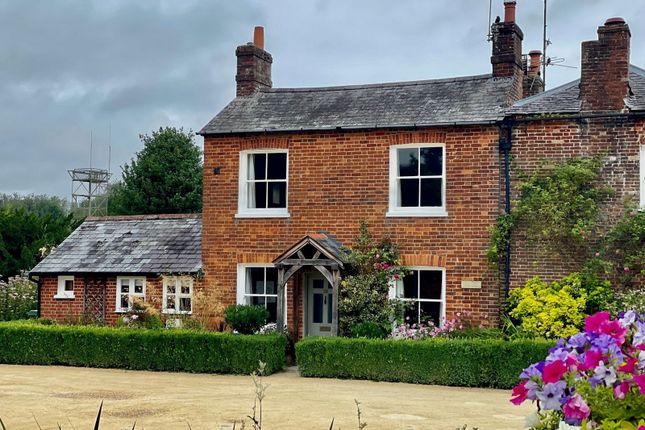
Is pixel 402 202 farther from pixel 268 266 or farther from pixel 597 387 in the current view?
pixel 597 387

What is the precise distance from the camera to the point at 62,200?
10300 centimetres

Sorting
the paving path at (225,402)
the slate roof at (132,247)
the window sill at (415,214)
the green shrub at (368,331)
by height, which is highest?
the window sill at (415,214)

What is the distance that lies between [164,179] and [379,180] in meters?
22.0

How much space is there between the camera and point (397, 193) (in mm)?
20594

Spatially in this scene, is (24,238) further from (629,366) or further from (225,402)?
(629,366)

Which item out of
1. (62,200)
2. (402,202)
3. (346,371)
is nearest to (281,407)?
(346,371)

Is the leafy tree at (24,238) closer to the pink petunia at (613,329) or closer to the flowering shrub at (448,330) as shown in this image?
the flowering shrub at (448,330)

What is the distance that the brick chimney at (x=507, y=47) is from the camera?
2088 centimetres

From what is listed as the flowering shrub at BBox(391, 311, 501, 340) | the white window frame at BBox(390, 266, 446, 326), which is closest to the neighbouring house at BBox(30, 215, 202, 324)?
the white window frame at BBox(390, 266, 446, 326)

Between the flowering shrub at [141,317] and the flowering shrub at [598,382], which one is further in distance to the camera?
the flowering shrub at [141,317]

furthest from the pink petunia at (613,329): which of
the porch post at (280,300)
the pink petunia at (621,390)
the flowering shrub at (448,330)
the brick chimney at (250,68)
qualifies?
the brick chimney at (250,68)

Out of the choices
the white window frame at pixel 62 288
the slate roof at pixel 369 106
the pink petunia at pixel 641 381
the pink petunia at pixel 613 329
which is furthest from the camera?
the white window frame at pixel 62 288

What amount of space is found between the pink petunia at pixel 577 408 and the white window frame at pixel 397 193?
598 inches

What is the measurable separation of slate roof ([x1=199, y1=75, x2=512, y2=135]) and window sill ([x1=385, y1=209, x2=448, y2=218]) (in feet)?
6.48
